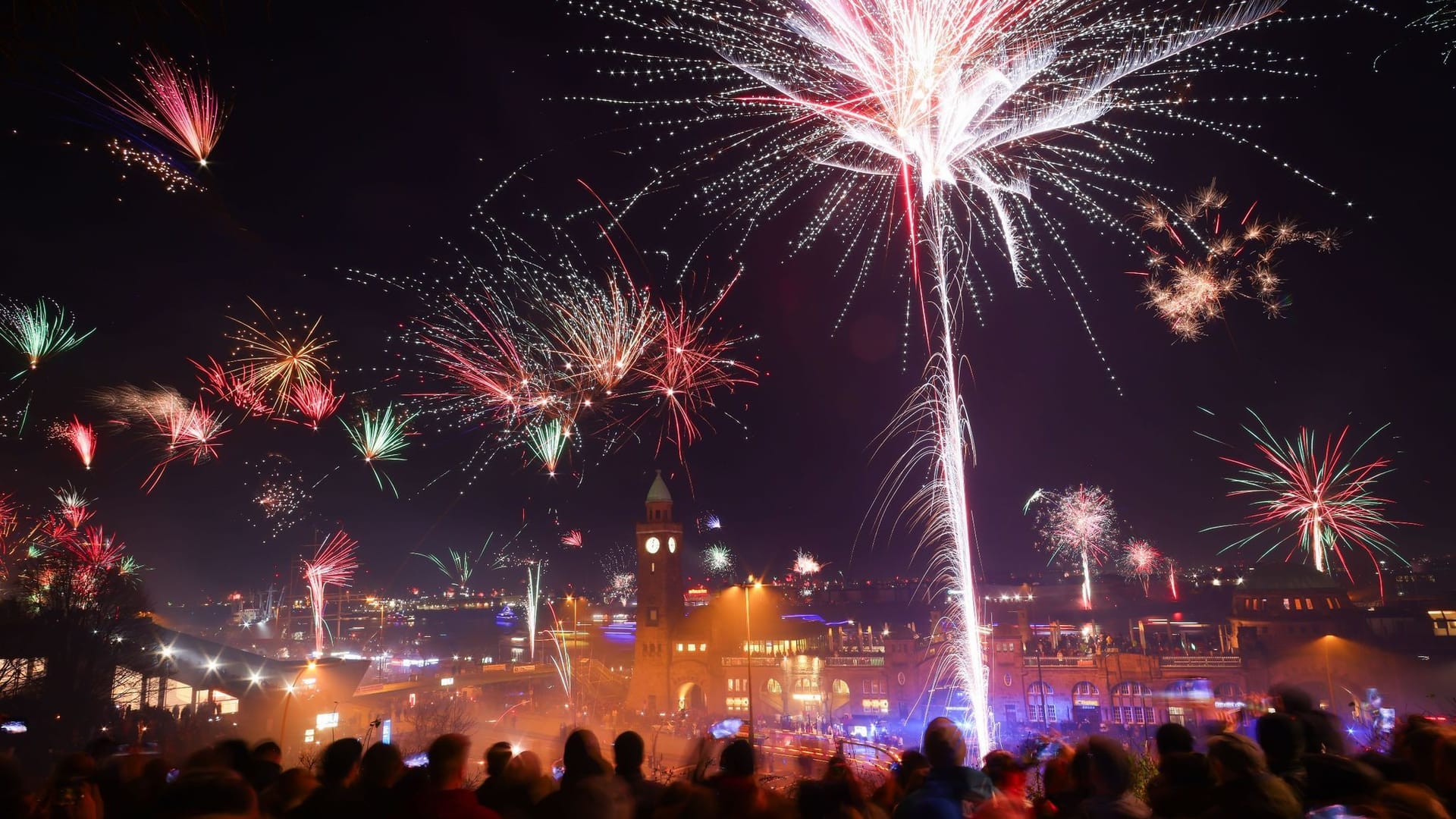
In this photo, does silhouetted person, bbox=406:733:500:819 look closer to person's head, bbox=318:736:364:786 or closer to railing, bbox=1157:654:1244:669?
person's head, bbox=318:736:364:786

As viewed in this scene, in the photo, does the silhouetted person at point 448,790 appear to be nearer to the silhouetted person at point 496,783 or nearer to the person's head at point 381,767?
the silhouetted person at point 496,783

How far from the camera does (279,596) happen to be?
445 ft

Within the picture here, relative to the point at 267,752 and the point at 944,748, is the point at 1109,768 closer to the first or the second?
the point at 944,748

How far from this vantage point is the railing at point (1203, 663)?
4862 cm

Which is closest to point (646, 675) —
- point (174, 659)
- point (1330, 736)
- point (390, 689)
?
point (390, 689)

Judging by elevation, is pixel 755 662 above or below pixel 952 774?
below

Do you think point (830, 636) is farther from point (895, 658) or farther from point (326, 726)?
point (326, 726)

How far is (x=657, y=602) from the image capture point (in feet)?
220

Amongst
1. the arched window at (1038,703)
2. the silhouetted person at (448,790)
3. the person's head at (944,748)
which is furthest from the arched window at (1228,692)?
the silhouetted person at (448,790)

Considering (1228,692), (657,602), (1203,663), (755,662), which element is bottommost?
(1228,692)

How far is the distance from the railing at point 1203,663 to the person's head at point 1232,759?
52361 mm

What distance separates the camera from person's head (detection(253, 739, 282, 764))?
6.56m

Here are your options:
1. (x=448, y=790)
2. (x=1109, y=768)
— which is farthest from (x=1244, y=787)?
(x=448, y=790)

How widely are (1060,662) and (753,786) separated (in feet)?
179
